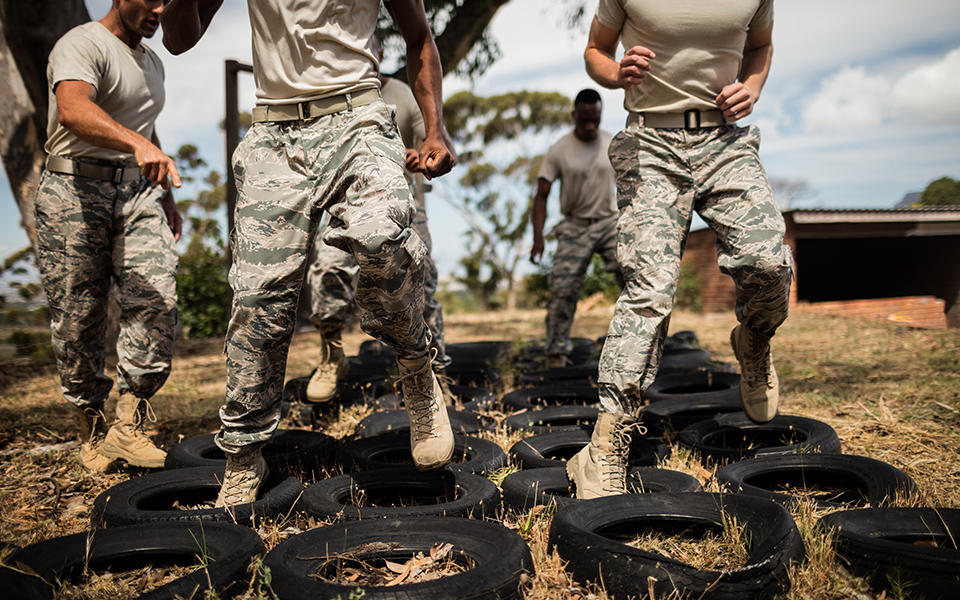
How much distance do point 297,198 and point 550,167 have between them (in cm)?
A: 415

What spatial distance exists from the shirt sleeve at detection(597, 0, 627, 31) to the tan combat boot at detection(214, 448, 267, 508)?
2261mm

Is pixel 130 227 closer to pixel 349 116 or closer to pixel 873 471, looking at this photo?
pixel 349 116

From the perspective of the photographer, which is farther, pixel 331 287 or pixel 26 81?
pixel 26 81

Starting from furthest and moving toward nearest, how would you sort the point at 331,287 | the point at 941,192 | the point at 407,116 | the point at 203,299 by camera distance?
the point at 941,192, the point at 203,299, the point at 407,116, the point at 331,287

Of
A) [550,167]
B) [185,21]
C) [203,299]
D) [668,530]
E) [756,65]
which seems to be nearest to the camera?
[668,530]

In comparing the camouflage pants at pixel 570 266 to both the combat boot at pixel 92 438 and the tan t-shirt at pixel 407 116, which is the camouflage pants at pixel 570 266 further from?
the combat boot at pixel 92 438

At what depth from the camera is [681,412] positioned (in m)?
3.72

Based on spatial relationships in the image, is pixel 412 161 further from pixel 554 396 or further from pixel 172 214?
pixel 554 396

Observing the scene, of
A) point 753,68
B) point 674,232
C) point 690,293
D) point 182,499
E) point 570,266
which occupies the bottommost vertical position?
point 690,293

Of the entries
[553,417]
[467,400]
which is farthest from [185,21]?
[467,400]

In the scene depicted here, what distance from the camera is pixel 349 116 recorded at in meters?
2.46

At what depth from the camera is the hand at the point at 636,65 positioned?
8.59ft

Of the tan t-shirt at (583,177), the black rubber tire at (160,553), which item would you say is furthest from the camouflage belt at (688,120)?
the tan t-shirt at (583,177)

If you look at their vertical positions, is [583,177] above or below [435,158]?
above
